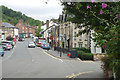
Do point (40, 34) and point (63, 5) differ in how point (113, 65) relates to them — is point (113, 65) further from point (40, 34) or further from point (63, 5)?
point (40, 34)

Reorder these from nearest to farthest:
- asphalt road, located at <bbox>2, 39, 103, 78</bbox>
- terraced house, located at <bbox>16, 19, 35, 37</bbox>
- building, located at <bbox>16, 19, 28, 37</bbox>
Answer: asphalt road, located at <bbox>2, 39, 103, 78</bbox>, building, located at <bbox>16, 19, 28, 37</bbox>, terraced house, located at <bbox>16, 19, 35, 37</bbox>

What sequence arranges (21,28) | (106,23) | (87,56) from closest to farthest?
(106,23) < (87,56) < (21,28)

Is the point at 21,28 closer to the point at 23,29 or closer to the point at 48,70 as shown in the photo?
the point at 23,29

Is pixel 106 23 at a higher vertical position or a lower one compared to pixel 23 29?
lower

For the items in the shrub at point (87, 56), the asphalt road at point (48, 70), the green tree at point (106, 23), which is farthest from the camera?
the shrub at point (87, 56)

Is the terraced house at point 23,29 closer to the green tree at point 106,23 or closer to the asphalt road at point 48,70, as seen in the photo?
the asphalt road at point 48,70

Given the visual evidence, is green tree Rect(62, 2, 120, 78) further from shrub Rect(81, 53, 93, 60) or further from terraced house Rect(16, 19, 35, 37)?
terraced house Rect(16, 19, 35, 37)

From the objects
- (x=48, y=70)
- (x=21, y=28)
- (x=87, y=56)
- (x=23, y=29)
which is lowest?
(x=48, y=70)

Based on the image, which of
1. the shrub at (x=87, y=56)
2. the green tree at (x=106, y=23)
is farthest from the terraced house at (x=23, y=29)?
the green tree at (x=106, y=23)

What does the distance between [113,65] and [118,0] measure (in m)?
4.11

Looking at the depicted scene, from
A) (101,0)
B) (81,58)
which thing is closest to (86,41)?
(81,58)

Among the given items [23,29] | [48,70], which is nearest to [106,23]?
[48,70]

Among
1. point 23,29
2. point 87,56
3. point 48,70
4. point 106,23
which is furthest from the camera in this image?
point 23,29

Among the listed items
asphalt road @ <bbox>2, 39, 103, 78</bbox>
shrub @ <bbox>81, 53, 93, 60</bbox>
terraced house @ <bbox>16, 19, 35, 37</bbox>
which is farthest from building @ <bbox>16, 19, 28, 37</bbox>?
asphalt road @ <bbox>2, 39, 103, 78</bbox>
